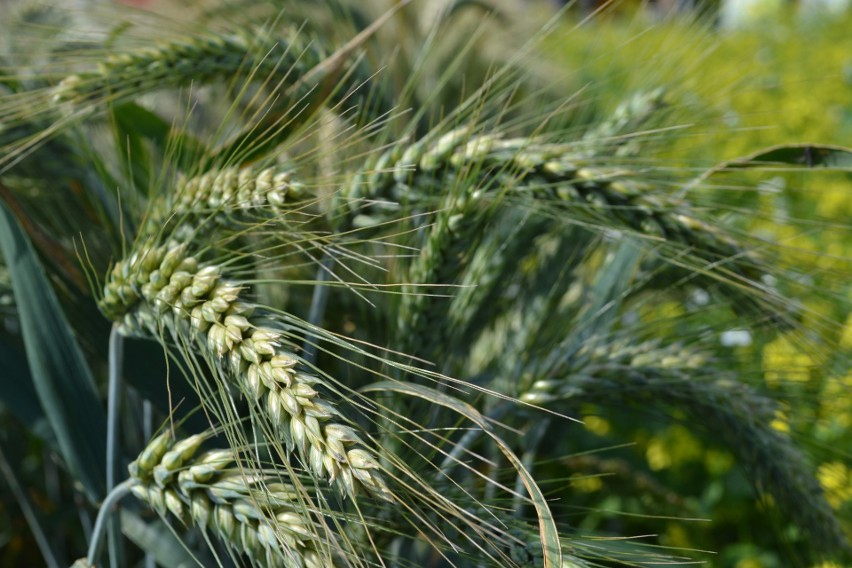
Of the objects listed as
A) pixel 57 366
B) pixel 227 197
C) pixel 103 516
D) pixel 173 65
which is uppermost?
pixel 173 65

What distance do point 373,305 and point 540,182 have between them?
30cm

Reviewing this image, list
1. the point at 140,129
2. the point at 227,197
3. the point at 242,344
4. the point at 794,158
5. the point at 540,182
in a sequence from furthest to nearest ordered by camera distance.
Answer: the point at 140,129, the point at 794,158, the point at 540,182, the point at 227,197, the point at 242,344

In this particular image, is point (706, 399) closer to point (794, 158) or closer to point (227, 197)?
point (794, 158)

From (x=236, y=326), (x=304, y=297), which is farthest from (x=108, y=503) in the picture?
(x=304, y=297)

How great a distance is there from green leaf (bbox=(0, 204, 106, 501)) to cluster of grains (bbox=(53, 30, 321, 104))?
7.8 inches

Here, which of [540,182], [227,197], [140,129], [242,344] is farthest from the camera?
[140,129]

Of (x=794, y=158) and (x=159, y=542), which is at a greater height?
(x=794, y=158)

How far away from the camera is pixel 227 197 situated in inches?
30.7

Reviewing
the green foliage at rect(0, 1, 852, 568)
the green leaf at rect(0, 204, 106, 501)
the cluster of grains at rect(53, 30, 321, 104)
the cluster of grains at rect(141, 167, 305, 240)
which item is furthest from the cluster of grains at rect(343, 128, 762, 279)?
the green leaf at rect(0, 204, 106, 501)

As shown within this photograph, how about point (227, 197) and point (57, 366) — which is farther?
point (57, 366)

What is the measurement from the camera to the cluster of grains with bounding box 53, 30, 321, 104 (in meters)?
1.04

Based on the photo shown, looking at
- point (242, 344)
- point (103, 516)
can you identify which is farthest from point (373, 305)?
point (103, 516)

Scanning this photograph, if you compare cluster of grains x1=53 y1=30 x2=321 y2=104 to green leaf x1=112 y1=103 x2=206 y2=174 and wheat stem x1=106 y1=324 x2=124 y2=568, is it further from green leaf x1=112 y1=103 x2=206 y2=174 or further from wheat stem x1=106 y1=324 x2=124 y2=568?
wheat stem x1=106 y1=324 x2=124 y2=568

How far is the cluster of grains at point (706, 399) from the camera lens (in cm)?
97
